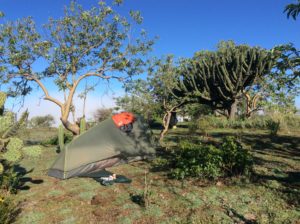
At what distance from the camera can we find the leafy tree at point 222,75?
23.5 meters

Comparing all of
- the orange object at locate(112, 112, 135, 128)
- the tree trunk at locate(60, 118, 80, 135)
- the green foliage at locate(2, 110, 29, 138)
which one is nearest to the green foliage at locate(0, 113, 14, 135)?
the green foliage at locate(2, 110, 29, 138)

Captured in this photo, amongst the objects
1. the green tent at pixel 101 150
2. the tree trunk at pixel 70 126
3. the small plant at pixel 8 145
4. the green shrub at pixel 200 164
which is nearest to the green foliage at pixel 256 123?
the green tent at pixel 101 150

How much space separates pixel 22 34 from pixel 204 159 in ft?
38.2

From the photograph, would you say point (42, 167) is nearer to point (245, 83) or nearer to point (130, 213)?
point (130, 213)

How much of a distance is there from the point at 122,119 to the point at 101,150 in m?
1.45

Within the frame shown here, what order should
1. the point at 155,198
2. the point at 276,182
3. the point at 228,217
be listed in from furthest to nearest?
1. the point at 276,182
2. the point at 155,198
3. the point at 228,217

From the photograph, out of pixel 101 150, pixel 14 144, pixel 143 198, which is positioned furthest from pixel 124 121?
pixel 143 198

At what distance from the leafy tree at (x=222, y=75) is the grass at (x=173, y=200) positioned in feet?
49.1

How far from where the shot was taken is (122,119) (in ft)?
37.4

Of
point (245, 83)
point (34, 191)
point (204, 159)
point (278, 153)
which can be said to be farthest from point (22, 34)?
point (245, 83)

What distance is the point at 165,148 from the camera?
→ 13375 millimetres

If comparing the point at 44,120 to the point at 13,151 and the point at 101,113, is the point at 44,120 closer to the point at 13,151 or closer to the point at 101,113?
the point at 101,113

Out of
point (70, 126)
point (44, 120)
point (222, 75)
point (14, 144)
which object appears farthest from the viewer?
point (44, 120)

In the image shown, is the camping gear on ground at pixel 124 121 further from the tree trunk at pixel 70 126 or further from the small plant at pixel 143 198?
the tree trunk at pixel 70 126
